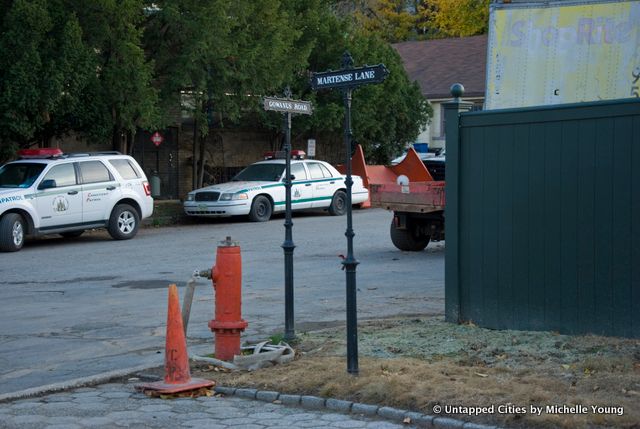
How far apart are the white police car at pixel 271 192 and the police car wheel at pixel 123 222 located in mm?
3324

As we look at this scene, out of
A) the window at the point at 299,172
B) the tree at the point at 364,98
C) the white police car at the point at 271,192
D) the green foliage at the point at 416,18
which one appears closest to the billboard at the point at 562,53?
the white police car at the point at 271,192

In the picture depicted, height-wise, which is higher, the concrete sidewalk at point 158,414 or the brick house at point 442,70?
the brick house at point 442,70

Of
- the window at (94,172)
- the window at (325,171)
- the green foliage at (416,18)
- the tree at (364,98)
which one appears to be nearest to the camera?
the window at (94,172)

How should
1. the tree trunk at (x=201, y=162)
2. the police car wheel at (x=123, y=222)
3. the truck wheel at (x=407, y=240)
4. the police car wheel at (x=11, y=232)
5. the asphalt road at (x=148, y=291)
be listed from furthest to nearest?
the tree trunk at (x=201, y=162) < the police car wheel at (x=123, y=222) < the police car wheel at (x=11, y=232) < the truck wheel at (x=407, y=240) < the asphalt road at (x=148, y=291)

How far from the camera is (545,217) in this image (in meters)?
9.20

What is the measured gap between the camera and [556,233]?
9117mm

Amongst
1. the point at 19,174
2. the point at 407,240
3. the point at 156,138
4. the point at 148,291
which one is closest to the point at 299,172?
the point at 156,138

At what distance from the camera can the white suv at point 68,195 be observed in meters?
18.9

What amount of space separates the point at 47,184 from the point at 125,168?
2157 millimetres

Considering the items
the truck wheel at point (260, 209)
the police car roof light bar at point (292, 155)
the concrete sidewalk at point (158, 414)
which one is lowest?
the concrete sidewalk at point (158, 414)

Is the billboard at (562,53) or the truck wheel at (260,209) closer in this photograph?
the billboard at (562,53)

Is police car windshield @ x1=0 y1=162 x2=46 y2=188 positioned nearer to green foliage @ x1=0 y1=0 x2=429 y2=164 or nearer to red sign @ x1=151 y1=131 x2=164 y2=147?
green foliage @ x1=0 y1=0 x2=429 y2=164

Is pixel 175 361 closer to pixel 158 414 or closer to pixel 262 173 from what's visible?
pixel 158 414

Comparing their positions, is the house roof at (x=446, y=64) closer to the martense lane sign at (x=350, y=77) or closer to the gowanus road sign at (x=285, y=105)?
the gowanus road sign at (x=285, y=105)
